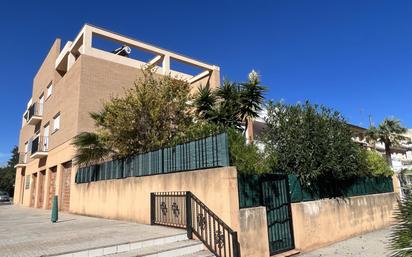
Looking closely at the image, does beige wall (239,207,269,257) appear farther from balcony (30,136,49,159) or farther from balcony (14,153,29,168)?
balcony (14,153,29,168)

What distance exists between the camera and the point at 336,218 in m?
10.5

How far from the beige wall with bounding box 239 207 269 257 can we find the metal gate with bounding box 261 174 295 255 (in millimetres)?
442

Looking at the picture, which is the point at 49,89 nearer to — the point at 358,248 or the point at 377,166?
the point at 377,166

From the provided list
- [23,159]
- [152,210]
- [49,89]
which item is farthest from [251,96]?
[23,159]

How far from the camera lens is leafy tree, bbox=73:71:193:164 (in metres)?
13.0

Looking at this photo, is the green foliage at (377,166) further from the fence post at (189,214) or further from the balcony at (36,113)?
the balcony at (36,113)

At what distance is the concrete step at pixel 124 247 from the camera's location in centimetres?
603

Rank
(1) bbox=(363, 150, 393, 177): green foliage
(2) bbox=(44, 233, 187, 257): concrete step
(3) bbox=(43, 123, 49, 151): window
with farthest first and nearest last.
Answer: (3) bbox=(43, 123, 49, 151): window → (1) bbox=(363, 150, 393, 177): green foliage → (2) bbox=(44, 233, 187, 257): concrete step

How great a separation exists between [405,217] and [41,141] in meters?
25.2

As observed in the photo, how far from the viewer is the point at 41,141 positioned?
24234 millimetres

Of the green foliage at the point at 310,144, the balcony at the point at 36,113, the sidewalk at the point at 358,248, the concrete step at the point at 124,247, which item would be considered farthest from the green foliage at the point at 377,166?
the balcony at the point at 36,113

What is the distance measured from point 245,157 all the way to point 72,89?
14089 mm

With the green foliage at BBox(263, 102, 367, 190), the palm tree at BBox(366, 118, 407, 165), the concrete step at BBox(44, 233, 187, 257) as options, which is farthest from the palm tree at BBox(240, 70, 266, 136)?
the palm tree at BBox(366, 118, 407, 165)

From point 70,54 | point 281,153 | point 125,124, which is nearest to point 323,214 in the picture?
point 281,153
